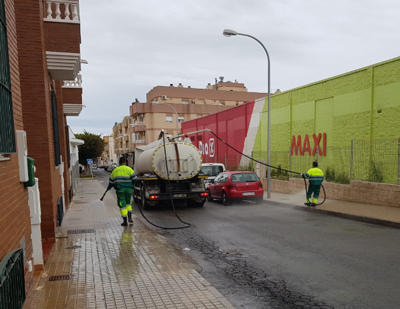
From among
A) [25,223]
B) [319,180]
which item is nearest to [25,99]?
[25,223]

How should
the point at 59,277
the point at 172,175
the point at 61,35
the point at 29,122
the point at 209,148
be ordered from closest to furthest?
the point at 59,277
the point at 29,122
the point at 61,35
the point at 172,175
the point at 209,148

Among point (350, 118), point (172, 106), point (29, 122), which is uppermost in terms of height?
point (172, 106)

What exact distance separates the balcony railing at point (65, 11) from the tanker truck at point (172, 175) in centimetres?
575

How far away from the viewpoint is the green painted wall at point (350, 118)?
44.6ft

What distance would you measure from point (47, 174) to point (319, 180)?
360 inches

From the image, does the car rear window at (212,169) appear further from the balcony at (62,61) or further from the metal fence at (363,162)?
the balcony at (62,61)

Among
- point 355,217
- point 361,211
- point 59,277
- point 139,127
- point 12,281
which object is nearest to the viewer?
point 12,281

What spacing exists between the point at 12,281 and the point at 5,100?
6.21ft

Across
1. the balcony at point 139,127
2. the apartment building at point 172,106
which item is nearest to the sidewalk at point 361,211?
the apartment building at point 172,106

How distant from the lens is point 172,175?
44.0ft

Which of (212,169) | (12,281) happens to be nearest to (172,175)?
(212,169)

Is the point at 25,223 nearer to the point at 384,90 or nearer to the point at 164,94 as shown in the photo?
the point at 384,90

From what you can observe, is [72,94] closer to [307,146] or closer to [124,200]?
[124,200]

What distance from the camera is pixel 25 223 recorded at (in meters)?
4.62
